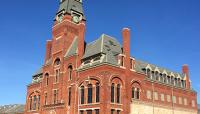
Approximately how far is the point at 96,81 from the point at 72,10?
20.7 metres

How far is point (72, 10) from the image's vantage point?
2219 inches

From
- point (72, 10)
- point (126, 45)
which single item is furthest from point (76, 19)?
point (126, 45)

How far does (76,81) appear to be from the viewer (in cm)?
4594

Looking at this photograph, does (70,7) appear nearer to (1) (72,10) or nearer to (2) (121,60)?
(1) (72,10)

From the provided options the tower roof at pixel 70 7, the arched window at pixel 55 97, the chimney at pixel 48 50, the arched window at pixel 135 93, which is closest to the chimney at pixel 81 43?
the tower roof at pixel 70 7

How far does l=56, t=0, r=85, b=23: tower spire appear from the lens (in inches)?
2207

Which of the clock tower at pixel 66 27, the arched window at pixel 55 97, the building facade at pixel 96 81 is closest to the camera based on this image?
the building facade at pixel 96 81

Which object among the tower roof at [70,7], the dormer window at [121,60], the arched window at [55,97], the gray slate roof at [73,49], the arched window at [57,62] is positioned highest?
the tower roof at [70,7]

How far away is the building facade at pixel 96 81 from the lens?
42.3 meters

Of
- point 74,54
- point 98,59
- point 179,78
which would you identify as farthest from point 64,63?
point 179,78

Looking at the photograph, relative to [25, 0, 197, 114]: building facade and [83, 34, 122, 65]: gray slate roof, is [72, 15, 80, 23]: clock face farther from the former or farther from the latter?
[83, 34, 122, 65]: gray slate roof

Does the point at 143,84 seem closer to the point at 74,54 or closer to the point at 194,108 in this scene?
the point at 74,54

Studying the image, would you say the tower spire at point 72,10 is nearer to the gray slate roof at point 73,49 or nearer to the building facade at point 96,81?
the building facade at point 96,81

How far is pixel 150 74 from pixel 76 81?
17421mm
